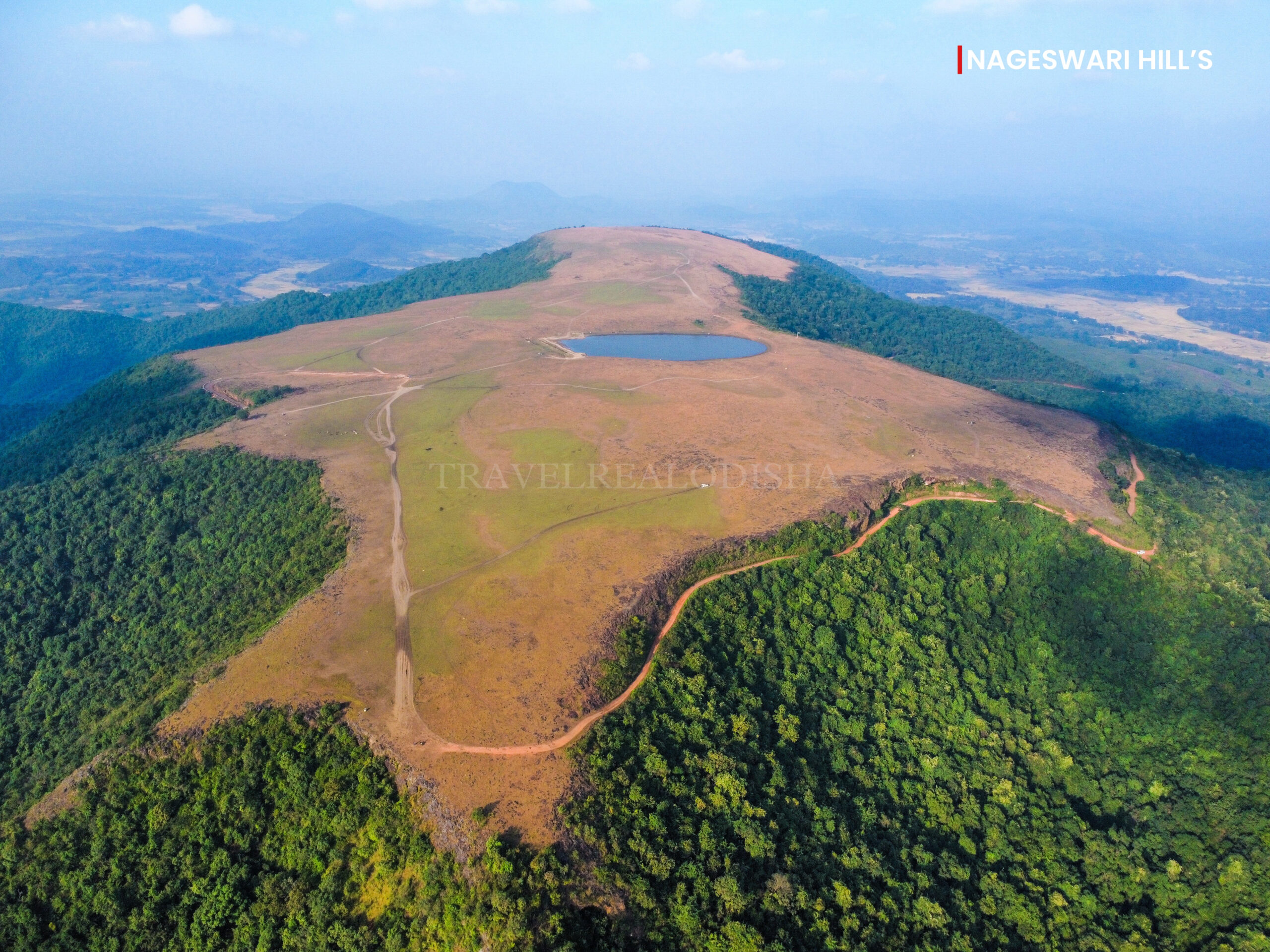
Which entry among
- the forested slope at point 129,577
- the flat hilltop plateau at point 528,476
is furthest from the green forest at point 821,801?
the forested slope at point 129,577

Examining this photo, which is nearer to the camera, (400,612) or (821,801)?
(821,801)

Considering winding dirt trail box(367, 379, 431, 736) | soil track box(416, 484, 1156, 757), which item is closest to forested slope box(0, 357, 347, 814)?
winding dirt trail box(367, 379, 431, 736)

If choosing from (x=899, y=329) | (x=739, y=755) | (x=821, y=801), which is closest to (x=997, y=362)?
(x=899, y=329)

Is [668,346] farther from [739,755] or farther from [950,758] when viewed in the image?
[739,755]

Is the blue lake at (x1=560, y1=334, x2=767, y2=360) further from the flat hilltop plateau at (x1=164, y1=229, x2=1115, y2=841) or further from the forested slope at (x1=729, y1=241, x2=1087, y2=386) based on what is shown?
the forested slope at (x1=729, y1=241, x2=1087, y2=386)

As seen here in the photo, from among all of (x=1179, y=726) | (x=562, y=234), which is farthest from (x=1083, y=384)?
(x=562, y=234)

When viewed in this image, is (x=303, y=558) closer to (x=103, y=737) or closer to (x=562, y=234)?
(x=103, y=737)
